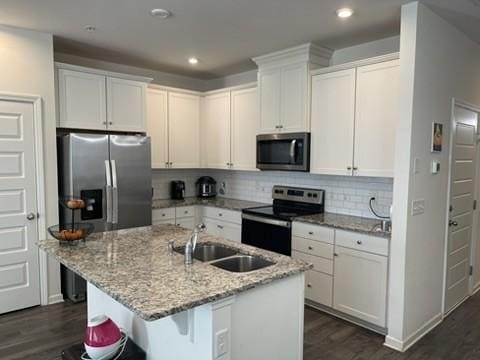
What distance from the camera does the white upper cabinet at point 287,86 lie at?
3811 millimetres

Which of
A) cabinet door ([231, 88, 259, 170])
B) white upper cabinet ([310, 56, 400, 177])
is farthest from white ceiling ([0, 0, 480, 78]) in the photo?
cabinet door ([231, 88, 259, 170])

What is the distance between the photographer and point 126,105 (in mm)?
4227

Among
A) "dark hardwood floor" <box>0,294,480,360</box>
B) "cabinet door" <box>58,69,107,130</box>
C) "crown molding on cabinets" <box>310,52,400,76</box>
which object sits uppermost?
"crown molding on cabinets" <box>310,52,400,76</box>

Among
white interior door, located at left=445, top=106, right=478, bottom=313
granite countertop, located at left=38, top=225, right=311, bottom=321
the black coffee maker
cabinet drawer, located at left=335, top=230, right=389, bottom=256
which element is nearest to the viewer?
granite countertop, located at left=38, top=225, right=311, bottom=321

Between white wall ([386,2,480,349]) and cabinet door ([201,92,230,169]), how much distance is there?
2.52m

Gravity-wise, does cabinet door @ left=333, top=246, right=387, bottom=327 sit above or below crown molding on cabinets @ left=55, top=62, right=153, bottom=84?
below

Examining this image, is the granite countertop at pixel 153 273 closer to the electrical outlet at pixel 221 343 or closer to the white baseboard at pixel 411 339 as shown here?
the electrical outlet at pixel 221 343

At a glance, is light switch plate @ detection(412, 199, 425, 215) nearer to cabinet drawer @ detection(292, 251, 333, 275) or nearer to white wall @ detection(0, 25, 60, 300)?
cabinet drawer @ detection(292, 251, 333, 275)

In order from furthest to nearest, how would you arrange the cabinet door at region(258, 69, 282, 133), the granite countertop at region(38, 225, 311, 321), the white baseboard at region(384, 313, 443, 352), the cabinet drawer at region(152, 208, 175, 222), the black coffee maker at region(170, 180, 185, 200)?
the black coffee maker at region(170, 180, 185, 200) → the cabinet drawer at region(152, 208, 175, 222) → the cabinet door at region(258, 69, 282, 133) → the white baseboard at region(384, 313, 443, 352) → the granite countertop at region(38, 225, 311, 321)

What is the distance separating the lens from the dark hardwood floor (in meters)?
2.80

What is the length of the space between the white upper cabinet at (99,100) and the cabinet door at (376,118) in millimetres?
2530

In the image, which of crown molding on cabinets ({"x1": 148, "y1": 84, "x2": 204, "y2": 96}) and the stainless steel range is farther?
crown molding on cabinets ({"x1": 148, "y1": 84, "x2": 204, "y2": 96})

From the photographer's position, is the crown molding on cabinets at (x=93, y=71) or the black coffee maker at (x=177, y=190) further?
the black coffee maker at (x=177, y=190)

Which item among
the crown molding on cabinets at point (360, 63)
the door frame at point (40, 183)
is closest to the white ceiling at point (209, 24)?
the crown molding on cabinets at point (360, 63)
